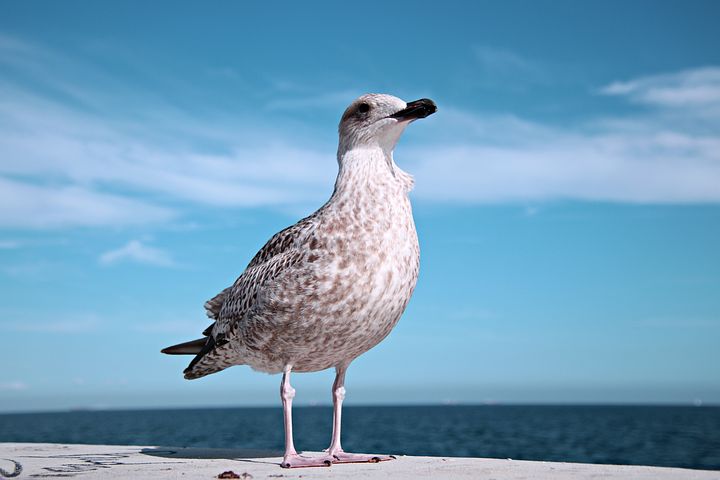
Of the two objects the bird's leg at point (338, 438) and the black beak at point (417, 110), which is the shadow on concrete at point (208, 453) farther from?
the black beak at point (417, 110)

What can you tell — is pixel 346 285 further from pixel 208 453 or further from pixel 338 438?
pixel 208 453

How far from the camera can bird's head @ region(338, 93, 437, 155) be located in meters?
8.14

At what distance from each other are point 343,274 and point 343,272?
2 cm

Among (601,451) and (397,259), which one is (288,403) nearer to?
(397,259)

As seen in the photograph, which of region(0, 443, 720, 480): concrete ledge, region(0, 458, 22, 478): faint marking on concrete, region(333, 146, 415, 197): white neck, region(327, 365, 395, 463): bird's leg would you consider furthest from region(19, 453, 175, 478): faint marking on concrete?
region(333, 146, 415, 197): white neck

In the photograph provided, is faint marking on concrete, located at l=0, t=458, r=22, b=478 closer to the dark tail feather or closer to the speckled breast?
the dark tail feather

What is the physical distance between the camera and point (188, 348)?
33.8 feet

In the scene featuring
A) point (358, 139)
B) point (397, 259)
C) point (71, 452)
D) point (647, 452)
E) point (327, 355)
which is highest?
point (358, 139)

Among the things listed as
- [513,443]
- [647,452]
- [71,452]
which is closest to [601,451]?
[647,452]

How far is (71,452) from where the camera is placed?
420 inches

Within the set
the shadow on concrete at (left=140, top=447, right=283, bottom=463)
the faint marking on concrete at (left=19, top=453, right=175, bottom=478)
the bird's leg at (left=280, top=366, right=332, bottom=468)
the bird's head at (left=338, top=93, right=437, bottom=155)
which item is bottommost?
the faint marking on concrete at (left=19, top=453, right=175, bottom=478)

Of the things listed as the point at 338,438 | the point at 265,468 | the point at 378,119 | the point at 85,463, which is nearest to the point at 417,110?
the point at 378,119

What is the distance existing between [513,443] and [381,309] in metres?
71.4

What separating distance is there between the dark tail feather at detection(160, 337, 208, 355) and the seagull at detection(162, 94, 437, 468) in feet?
4.52
